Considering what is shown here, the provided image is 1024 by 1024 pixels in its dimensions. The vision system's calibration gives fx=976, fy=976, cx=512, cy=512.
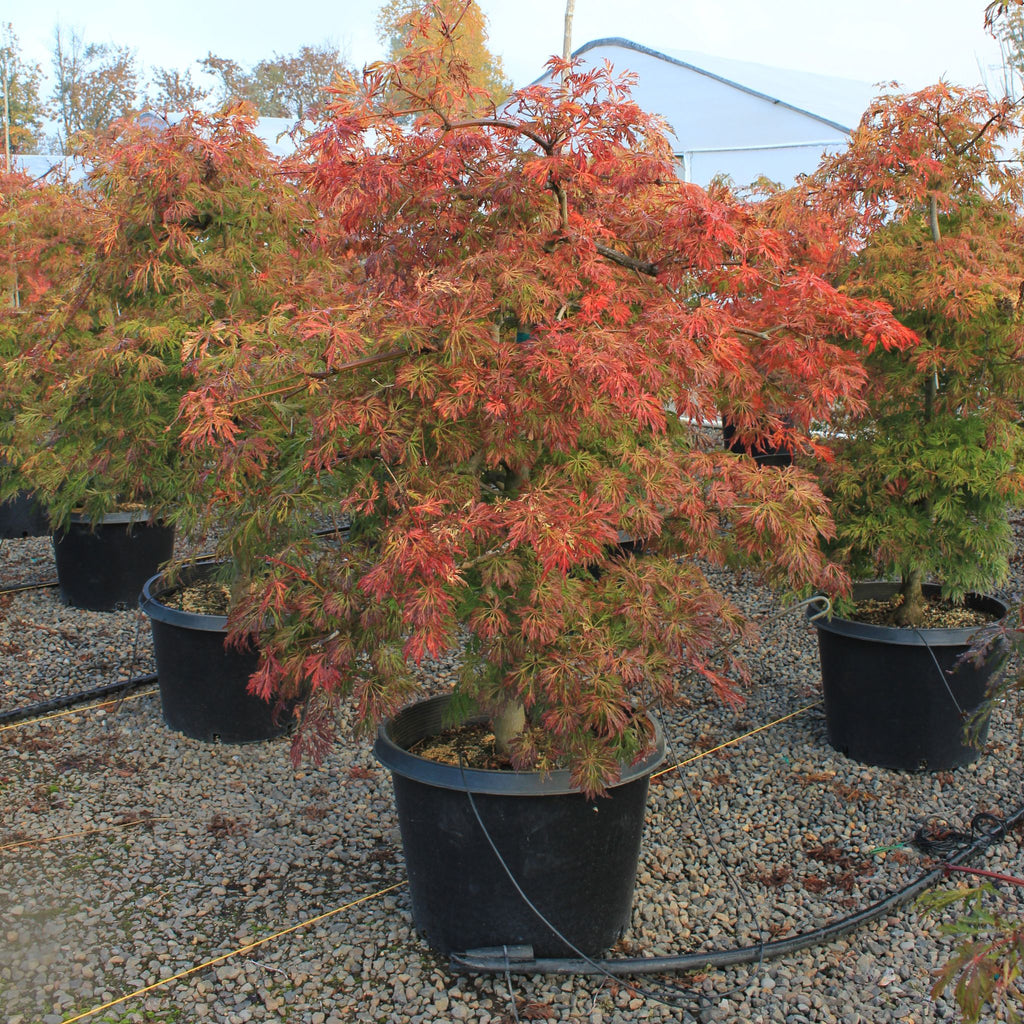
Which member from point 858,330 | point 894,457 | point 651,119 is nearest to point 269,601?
point 651,119

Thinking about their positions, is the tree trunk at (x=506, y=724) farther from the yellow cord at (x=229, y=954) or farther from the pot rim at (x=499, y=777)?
the yellow cord at (x=229, y=954)

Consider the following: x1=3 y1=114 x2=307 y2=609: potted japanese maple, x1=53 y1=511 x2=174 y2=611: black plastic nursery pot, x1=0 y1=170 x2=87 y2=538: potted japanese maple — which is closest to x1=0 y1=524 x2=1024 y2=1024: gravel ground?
x1=3 y1=114 x2=307 y2=609: potted japanese maple

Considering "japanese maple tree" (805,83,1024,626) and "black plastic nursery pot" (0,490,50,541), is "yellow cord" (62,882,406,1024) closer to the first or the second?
"japanese maple tree" (805,83,1024,626)

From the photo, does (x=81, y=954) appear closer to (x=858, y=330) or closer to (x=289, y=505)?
(x=289, y=505)

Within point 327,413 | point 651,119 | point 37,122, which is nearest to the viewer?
point 327,413

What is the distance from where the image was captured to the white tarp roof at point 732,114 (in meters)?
9.80

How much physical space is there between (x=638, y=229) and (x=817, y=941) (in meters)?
1.80

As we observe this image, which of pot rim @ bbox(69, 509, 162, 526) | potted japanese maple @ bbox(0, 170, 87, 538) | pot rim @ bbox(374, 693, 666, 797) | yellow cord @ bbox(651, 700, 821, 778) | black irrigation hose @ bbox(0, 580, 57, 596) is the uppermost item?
potted japanese maple @ bbox(0, 170, 87, 538)

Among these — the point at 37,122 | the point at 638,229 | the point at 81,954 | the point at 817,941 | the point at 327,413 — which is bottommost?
the point at 817,941

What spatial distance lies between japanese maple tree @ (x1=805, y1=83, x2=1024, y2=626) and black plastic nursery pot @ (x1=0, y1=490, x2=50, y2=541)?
5760 millimetres

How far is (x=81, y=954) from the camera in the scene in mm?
2369

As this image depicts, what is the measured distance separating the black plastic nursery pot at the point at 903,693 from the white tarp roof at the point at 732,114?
288 inches

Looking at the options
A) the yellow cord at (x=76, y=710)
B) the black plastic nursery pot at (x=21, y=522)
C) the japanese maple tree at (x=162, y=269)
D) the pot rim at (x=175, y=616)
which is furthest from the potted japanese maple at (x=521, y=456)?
the black plastic nursery pot at (x=21, y=522)

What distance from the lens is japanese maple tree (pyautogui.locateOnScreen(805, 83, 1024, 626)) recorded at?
3350 mm
